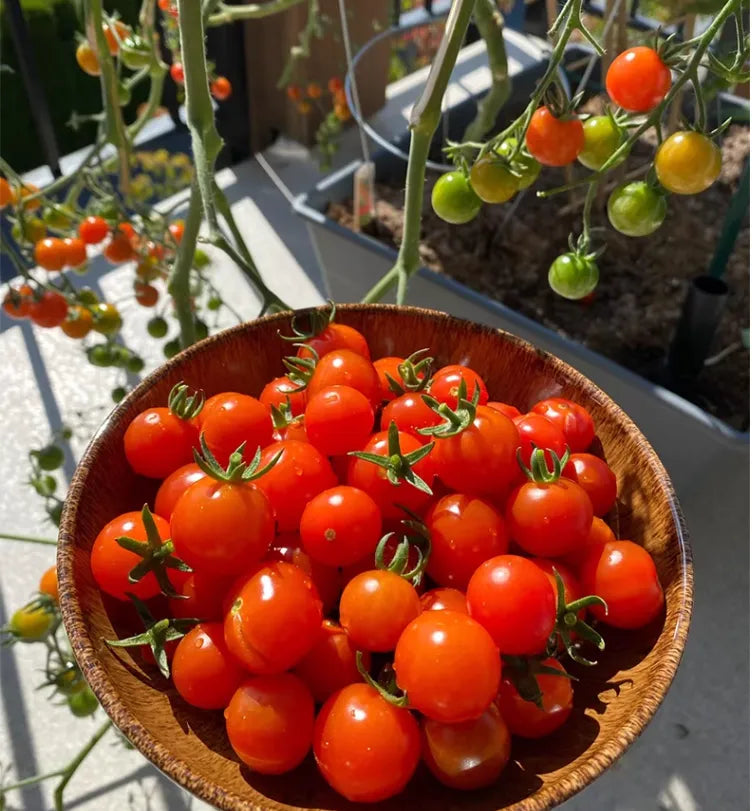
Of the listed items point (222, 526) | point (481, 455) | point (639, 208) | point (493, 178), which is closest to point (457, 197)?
point (493, 178)

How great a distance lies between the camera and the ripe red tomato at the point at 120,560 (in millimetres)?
526

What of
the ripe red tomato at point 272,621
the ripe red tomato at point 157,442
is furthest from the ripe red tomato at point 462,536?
the ripe red tomato at point 157,442

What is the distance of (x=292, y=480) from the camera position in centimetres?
57

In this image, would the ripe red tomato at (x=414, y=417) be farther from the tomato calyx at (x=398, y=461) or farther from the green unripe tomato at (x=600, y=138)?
the green unripe tomato at (x=600, y=138)

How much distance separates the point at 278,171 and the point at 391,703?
1.44 m

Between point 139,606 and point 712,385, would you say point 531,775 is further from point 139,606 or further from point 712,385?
point 712,385

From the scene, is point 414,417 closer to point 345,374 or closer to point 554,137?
point 345,374

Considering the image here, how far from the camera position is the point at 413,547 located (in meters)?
0.58

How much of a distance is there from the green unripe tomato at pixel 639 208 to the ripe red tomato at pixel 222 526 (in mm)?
371

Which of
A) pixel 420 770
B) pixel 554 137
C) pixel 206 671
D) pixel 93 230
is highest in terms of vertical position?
pixel 554 137

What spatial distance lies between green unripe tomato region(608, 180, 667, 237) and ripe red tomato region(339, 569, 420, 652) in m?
0.34

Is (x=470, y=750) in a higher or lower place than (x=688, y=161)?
lower

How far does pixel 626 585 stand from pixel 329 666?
215 mm

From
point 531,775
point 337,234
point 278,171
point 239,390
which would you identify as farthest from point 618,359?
point 278,171
